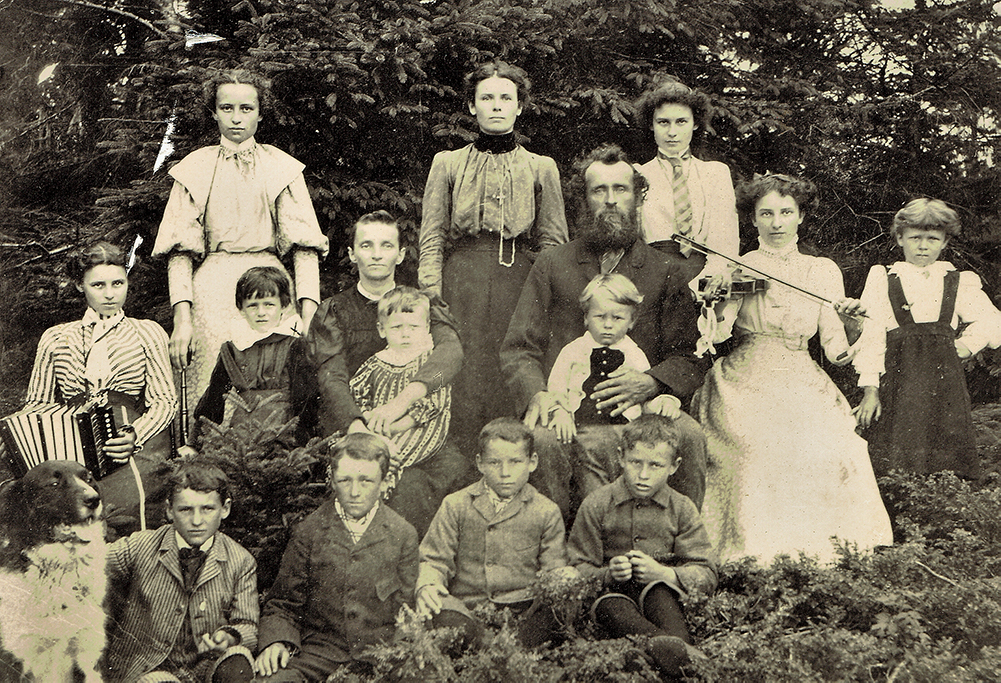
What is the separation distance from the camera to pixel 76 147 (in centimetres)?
704

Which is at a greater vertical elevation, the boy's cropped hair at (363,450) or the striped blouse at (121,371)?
the striped blouse at (121,371)

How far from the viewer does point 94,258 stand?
6.09m

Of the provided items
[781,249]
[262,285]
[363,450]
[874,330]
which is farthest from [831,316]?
[262,285]

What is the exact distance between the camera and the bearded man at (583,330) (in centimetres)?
575

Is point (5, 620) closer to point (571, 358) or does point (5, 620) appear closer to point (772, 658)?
point (571, 358)

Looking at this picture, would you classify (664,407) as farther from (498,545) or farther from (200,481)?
(200,481)

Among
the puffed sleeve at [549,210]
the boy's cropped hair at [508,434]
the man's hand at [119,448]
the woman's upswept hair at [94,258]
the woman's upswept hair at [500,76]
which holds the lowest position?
the man's hand at [119,448]

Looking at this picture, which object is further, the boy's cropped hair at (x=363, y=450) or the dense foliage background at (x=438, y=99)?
the dense foliage background at (x=438, y=99)

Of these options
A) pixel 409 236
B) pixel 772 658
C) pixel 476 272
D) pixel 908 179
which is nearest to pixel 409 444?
pixel 476 272

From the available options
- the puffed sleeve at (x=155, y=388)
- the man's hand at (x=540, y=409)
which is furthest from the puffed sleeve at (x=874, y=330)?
the puffed sleeve at (x=155, y=388)

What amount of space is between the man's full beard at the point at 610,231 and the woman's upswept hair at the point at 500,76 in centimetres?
89

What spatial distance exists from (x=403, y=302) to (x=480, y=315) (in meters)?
0.49

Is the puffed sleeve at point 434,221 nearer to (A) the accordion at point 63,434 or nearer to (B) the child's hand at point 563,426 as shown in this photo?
(B) the child's hand at point 563,426

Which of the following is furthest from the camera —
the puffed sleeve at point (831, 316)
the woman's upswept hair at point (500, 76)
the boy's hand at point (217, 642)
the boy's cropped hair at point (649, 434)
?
the woman's upswept hair at point (500, 76)
